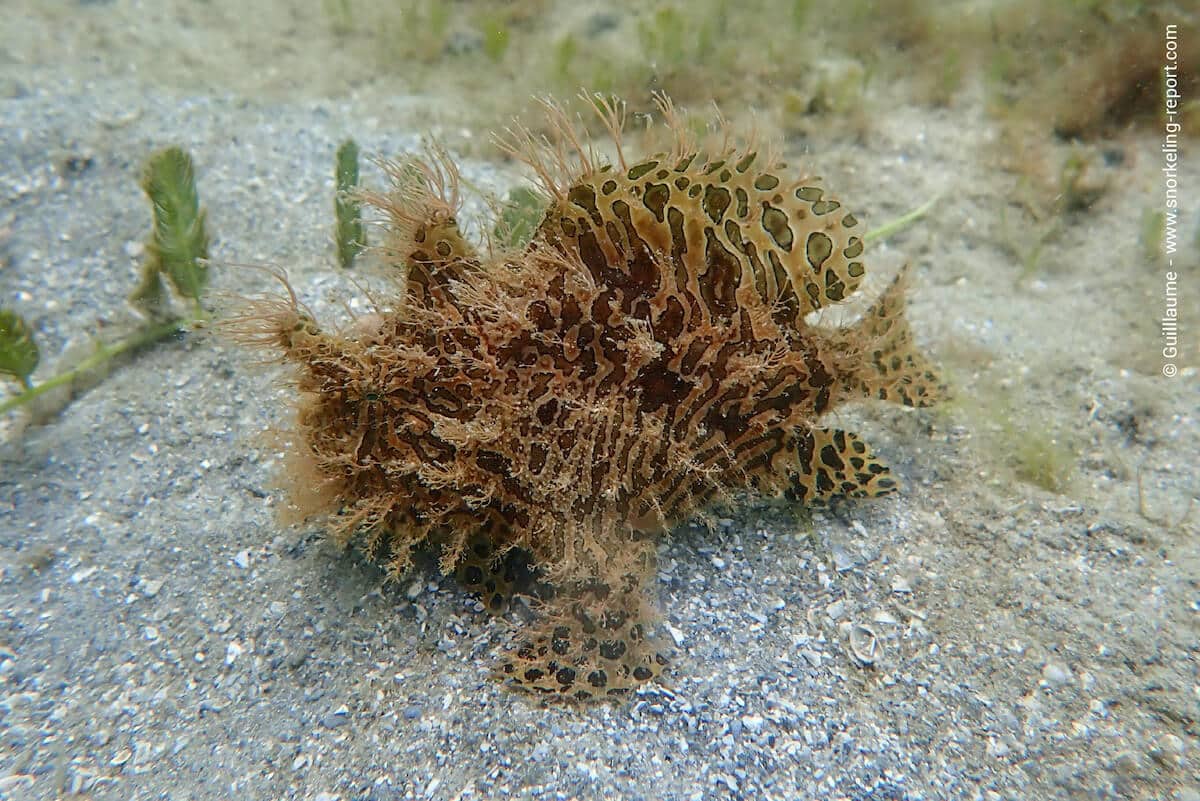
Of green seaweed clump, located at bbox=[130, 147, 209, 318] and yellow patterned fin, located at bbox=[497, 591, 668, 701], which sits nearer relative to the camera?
yellow patterned fin, located at bbox=[497, 591, 668, 701]

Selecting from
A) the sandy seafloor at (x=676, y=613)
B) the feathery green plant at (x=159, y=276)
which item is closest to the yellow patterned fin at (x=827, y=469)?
the sandy seafloor at (x=676, y=613)

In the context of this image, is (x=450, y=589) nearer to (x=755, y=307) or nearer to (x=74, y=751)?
(x=74, y=751)

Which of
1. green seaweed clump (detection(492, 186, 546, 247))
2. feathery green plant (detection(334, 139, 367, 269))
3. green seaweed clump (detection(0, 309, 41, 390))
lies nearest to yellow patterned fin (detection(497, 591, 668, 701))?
green seaweed clump (detection(492, 186, 546, 247))

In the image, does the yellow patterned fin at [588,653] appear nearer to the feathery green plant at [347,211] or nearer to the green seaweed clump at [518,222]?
the green seaweed clump at [518,222]

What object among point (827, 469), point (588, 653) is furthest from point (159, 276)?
point (827, 469)

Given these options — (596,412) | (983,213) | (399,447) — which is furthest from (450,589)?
(983,213)

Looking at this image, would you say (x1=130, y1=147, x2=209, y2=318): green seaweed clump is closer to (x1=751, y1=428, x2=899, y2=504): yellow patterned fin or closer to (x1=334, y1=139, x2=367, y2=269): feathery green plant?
(x1=334, y1=139, x2=367, y2=269): feathery green plant

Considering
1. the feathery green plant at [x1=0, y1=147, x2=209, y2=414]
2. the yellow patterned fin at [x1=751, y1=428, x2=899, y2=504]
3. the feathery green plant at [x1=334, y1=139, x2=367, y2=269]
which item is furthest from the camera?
the feathery green plant at [x1=334, y1=139, x2=367, y2=269]
